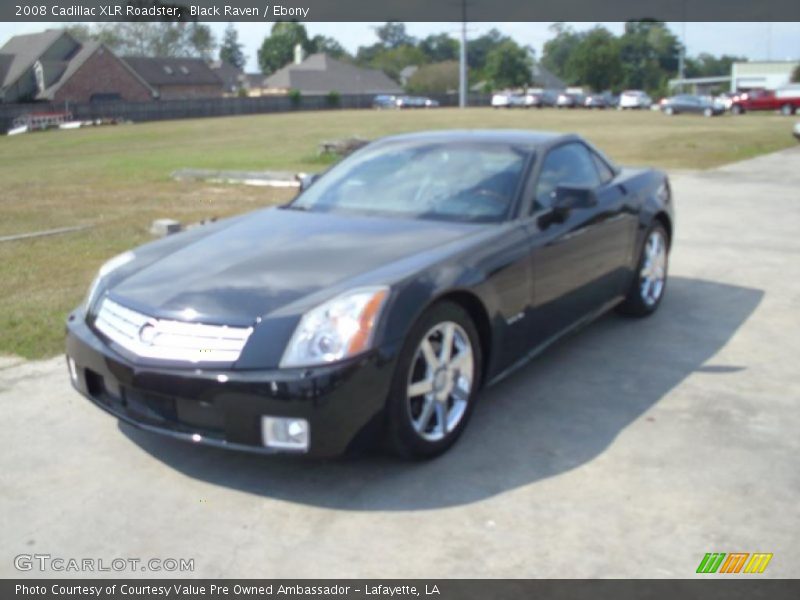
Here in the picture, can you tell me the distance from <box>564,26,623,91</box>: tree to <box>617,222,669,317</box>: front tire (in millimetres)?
102037

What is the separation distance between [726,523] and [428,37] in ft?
560

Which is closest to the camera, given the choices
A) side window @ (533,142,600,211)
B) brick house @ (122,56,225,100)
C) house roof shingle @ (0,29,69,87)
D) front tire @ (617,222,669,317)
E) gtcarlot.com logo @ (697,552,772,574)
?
gtcarlot.com logo @ (697,552,772,574)

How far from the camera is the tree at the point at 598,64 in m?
102

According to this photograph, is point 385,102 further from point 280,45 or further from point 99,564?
point 99,564

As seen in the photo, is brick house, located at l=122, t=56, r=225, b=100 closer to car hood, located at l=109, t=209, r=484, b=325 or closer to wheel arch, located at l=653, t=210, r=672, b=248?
wheel arch, located at l=653, t=210, r=672, b=248

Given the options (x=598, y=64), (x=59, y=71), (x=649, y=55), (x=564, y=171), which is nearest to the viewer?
(x=564, y=171)

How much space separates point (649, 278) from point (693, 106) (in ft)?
156

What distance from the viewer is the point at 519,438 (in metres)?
→ 4.13

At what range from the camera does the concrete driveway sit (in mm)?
3127

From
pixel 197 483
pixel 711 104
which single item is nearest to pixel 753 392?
pixel 197 483

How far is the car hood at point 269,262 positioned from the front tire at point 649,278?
205 cm

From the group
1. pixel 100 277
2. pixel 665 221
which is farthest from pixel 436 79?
pixel 100 277

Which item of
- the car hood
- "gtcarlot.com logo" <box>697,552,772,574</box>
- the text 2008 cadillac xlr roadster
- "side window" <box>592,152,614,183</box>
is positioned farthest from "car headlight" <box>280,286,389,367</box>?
"side window" <box>592,152,614,183</box>

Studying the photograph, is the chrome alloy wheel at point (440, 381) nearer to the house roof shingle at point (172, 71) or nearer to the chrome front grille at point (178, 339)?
the chrome front grille at point (178, 339)
